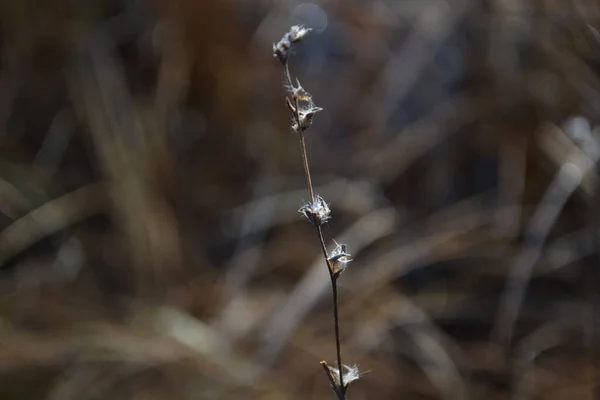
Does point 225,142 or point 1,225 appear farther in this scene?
point 225,142

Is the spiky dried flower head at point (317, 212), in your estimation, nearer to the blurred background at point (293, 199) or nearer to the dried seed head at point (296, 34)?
the dried seed head at point (296, 34)

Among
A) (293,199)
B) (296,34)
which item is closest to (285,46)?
(296,34)

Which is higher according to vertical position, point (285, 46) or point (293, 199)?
point (293, 199)

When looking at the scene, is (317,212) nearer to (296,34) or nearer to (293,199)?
(296,34)

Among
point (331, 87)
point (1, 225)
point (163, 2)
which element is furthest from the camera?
point (331, 87)

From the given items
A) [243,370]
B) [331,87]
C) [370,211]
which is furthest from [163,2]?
[243,370]

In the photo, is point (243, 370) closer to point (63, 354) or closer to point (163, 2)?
point (63, 354)

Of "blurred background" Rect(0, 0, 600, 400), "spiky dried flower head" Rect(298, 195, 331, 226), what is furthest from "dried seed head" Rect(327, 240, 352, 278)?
"blurred background" Rect(0, 0, 600, 400)

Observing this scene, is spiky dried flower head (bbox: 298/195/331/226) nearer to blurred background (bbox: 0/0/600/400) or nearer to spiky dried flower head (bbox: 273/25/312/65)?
spiky dried flower head (bbox: 273/25/312/65)

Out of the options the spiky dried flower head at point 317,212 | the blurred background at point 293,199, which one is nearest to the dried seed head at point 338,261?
the spiky dried flower head at point 317,212
